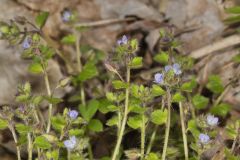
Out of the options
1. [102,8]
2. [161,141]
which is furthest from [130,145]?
[102,8]

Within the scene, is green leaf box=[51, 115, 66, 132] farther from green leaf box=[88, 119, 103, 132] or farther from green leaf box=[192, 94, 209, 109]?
green leaf box=[192, 94, 209, 109]

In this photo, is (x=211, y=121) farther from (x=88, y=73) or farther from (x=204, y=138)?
(x=88, y=73)

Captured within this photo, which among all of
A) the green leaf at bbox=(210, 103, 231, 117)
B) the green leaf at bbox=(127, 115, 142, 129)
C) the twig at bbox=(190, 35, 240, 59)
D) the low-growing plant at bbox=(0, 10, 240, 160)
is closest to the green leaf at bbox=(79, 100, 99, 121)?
the low-growing plant at bbox=(0, 10, 240, 160)

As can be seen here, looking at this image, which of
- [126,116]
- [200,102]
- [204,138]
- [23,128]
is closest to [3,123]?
[23,128]

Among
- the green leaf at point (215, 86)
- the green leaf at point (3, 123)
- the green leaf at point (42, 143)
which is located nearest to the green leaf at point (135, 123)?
the green leaf at point (42, 143)

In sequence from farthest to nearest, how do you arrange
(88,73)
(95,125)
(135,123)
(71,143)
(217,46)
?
(217,46)
(88,73)
(95,125)
(135,123)
(71,143)

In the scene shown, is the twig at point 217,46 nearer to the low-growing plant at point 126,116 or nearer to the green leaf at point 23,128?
the low-growing plant at point 126,116
